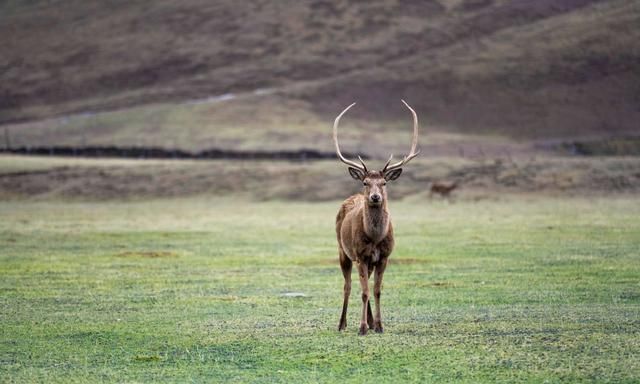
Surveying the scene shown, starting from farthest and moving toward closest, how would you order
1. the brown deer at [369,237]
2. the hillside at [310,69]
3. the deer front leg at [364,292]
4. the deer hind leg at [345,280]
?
the hillside at [310,69], the deer hind leg at [345,280], the brown deer at [369,237], the deer front leg at [364,292]

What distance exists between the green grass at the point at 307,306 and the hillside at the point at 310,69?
154 ft

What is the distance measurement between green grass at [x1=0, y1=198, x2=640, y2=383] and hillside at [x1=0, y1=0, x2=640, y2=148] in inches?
1852

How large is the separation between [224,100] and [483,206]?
5132 centimetres

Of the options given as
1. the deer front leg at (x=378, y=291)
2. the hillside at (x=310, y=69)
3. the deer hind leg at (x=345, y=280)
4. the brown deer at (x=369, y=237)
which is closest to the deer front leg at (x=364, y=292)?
the brown deer at (x=369, y=237)

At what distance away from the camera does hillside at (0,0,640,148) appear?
9156 centimetres

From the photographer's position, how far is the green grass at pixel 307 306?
→ 12.4 metres

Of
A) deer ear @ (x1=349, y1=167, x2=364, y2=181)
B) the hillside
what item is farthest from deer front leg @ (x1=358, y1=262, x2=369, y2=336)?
the hillside

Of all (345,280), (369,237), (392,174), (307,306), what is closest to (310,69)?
(307,306)

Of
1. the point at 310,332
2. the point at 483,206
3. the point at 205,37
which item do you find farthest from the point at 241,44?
the point at 310,332

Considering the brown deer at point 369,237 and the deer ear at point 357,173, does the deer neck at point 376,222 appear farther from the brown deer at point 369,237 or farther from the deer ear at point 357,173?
the deer ear at point 357,173

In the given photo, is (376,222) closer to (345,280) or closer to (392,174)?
(392,174)

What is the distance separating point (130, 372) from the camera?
40.2 feet

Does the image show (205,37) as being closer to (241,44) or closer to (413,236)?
(241,44)

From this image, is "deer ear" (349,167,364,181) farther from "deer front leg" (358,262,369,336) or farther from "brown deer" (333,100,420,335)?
"deer front leg" (358,262,369,336)
